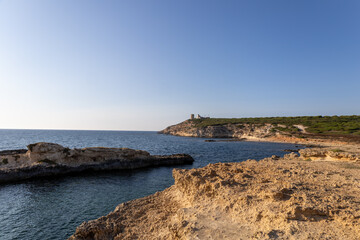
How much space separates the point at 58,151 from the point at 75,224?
2217cm

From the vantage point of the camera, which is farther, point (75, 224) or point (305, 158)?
point (305, 158)

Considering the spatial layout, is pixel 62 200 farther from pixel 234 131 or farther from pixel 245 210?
pixel 234 131

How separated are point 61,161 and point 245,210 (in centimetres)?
3216

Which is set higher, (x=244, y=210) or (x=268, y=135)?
(x=244, y=210)

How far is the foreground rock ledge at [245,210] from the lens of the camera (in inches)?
242

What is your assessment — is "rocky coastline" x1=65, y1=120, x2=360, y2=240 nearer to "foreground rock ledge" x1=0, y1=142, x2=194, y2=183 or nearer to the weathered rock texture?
the weathered rock texture

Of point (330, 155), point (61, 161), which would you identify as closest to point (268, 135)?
point (330, 155)

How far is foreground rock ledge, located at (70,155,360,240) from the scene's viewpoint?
6145mm

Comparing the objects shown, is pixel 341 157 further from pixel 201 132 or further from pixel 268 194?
pixel 201 132

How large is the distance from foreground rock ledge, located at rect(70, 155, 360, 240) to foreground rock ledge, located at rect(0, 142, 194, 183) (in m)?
22.6

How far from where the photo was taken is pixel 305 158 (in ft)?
71.6

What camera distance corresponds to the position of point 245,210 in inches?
298

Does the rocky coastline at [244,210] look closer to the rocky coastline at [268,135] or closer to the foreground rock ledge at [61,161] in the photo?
the foreground rock ledge at [61,161]

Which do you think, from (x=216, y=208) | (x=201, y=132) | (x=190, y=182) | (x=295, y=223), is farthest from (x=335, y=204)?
(x=201, y=132)
